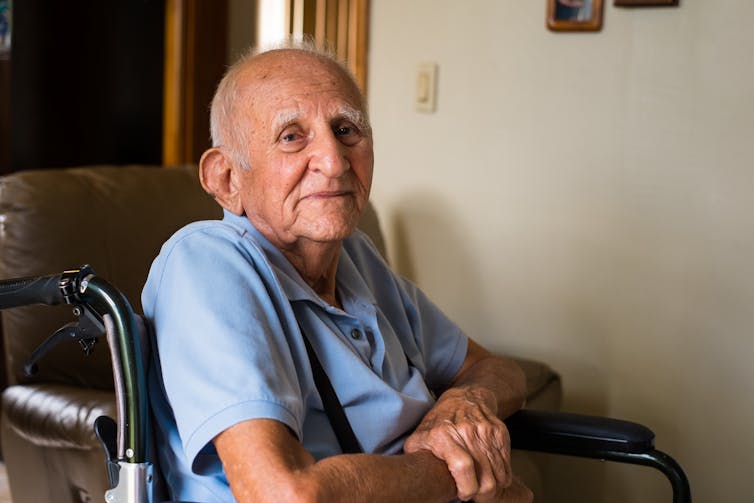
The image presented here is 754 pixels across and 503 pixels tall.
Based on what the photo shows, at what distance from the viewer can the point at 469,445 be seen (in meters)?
1.27

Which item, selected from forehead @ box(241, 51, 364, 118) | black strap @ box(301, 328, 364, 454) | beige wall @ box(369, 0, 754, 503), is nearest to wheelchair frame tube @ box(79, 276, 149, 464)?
black strap @ box(301, 328, 364, 454)

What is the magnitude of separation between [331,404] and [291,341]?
10cm

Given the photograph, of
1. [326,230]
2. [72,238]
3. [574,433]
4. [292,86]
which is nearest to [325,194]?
[326,230]

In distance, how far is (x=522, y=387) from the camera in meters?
1.54

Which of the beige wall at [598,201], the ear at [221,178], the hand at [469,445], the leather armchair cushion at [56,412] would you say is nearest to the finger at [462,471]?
the hand at [469,445]

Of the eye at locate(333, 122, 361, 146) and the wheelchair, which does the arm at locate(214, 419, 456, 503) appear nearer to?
the wheelchair

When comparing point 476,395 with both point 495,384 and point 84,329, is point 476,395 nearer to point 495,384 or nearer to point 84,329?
point 495,384

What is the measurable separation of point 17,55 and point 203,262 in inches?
77.0

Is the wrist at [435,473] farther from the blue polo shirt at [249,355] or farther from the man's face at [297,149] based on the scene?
the man's face at [297,149]

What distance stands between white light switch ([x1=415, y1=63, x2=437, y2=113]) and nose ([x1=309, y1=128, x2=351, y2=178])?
3.71 ft

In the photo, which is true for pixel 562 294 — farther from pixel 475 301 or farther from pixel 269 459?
pixel 269 459

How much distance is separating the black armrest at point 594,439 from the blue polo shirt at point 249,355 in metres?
0.17

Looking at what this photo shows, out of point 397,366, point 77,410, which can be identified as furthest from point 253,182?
point 77,410

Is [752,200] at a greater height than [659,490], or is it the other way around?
[752,200]
